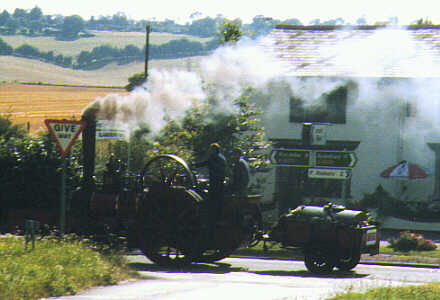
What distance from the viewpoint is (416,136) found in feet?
97.6

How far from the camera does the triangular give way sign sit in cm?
1370

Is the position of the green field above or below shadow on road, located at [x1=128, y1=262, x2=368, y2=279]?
above

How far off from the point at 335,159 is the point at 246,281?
31.7 feet

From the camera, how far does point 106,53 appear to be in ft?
→ 524

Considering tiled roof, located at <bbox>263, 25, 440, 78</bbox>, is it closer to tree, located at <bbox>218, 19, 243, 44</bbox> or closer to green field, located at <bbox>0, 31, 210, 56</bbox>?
tree, located at <bbox>218, 19, 243, 44</bbox>

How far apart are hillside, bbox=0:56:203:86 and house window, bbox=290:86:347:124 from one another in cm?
7440

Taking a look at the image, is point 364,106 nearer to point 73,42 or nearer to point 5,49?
point 5,49

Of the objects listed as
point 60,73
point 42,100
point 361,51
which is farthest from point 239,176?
point 60,73

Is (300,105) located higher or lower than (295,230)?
higher

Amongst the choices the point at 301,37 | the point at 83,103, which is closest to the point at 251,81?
the point at 301,37

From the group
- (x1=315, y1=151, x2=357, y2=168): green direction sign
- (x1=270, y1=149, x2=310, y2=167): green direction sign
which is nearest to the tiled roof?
(x1=270, y1=149, x2=310, y2=167): green direction sign

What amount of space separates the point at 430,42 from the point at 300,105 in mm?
5390

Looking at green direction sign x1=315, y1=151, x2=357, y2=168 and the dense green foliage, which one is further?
green direction sign x1=315, y1=151, x2=357, y2=168

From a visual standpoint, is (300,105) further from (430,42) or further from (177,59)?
(177,59)
